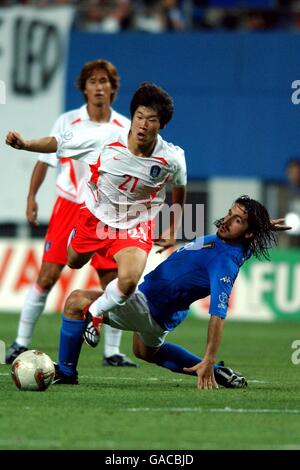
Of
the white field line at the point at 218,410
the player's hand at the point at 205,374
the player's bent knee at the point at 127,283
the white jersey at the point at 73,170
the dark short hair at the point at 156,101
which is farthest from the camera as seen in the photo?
the white jersey at the point at 73,170

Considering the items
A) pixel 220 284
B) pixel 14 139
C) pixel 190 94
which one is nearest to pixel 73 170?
pixel 14 139

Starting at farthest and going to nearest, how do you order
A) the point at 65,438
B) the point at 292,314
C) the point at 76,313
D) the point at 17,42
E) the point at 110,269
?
the point at 17,42 → the point at 292,314 → the point at 110,269 → the point at 76,313 → the point at 65,438

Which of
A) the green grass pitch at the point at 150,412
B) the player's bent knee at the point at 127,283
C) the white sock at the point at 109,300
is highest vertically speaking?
the player's bent knee at the point at 127,283

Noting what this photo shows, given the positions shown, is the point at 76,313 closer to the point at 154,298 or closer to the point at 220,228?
the point at 154,298

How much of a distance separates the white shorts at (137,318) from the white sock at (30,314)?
2.09 meters

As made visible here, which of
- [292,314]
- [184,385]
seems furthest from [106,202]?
[292,314]

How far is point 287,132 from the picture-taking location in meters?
20.2

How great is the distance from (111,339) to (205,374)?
92.7 inches

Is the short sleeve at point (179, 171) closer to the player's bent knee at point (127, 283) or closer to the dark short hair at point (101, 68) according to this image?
the player's bent knee at point (127, 283)

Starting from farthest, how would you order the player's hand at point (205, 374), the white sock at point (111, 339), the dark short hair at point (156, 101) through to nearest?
the white sock at point (111, 339) < the dark short hair at point (156, 101) < the player's hand at point (205, 374)

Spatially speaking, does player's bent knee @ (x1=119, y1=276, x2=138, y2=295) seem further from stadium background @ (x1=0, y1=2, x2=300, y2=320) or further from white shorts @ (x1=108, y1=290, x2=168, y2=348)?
stadium background @ (x1=0, y1=2, x2=300, y2=320)

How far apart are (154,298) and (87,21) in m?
13.1

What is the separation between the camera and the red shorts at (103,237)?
8578 mm

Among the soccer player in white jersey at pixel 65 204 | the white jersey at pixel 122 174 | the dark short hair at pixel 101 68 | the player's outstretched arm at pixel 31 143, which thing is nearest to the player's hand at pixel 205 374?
the white jersey at pixel 122 174
